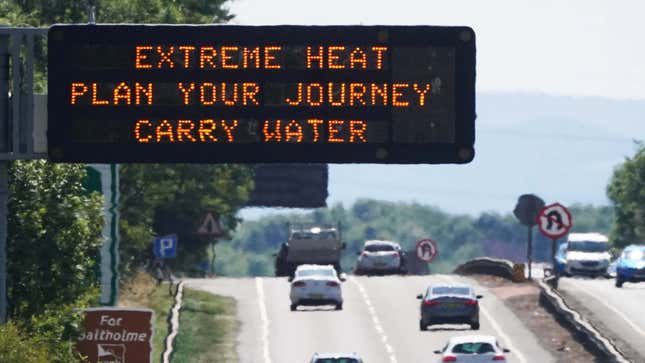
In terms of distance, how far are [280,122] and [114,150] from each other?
210cm

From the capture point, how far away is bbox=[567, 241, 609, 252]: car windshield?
75.0 m

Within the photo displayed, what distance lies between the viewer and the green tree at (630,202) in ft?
478

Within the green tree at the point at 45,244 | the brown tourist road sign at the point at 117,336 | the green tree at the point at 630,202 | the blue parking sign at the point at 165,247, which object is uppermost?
the green tree at the point at 45,244

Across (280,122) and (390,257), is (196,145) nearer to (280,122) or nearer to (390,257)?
(280,122)

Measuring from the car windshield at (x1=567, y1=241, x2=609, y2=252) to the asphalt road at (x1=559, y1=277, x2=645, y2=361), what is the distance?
1587 millimetres

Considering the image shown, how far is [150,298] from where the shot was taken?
65.3 meters

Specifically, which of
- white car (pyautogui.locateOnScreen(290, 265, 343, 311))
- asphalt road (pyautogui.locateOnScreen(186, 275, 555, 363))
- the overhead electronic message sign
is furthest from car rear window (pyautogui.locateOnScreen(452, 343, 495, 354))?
the overhead electronic message sign

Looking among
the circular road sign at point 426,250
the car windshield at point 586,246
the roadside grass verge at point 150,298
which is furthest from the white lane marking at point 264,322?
the circular road sign at point 426,250

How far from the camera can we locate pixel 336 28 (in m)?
24.0

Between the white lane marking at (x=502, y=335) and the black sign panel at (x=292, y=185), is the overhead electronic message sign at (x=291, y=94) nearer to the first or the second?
the white lane marking at (x=502, y=335)

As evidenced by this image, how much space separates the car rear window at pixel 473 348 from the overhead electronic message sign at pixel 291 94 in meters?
20.8

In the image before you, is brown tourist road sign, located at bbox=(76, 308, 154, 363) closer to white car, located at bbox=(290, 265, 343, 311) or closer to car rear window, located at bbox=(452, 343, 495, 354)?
car rear window, located at bbox=(452, 343, 495, 354)

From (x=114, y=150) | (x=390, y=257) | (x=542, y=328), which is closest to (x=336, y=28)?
(x=114, y=150)

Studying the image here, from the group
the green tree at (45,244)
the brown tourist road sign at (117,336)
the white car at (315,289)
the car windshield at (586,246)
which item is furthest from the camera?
the car windshield at (586,246)
